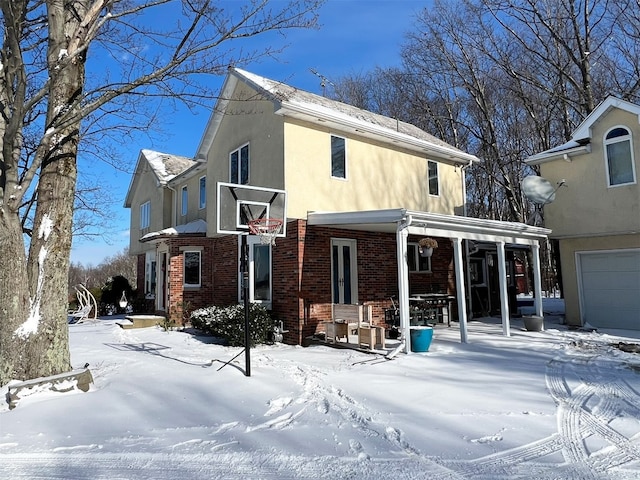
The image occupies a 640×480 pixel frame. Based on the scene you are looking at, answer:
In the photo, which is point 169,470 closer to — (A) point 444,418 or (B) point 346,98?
(A) point 444,418

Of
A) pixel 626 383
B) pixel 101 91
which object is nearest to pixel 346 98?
pixel 101 91

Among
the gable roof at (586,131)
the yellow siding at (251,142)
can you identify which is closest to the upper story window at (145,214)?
the yellow siding at (251,142)

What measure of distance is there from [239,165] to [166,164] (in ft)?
31.5

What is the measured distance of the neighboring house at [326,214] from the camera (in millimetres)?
10727

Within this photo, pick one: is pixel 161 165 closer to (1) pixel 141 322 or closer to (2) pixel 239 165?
(1) pixel 141 322

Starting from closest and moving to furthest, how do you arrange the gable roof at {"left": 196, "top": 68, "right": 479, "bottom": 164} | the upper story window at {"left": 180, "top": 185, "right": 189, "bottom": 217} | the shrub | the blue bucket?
the blue bucket < the shrub < the gable roof at {"left": 196, "top": 68, "right": 479, "bottom": 164} < the upper story window at {"left": 180, "top": 185, "right": 189, "bottom": 217}

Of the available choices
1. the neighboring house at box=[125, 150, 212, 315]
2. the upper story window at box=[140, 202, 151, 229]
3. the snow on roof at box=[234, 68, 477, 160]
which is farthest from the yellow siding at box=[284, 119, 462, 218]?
the upper story window at box=[140, 202, 151, 229]

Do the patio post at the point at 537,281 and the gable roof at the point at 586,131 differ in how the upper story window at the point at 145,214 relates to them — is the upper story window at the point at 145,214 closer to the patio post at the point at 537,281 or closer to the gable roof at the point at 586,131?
the patio post at the point at 537,281

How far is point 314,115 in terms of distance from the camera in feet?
36.7

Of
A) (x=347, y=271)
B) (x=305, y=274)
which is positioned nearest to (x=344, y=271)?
(x=347, y=271)

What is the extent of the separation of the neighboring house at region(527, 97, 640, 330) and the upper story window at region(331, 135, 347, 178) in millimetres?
6364

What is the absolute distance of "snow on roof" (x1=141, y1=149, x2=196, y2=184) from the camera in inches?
777

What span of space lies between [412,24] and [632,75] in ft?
36.0

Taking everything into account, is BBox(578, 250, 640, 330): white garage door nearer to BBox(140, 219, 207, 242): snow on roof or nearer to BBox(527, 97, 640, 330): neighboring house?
BBox(527, 97, 640, 330): neighboring house
